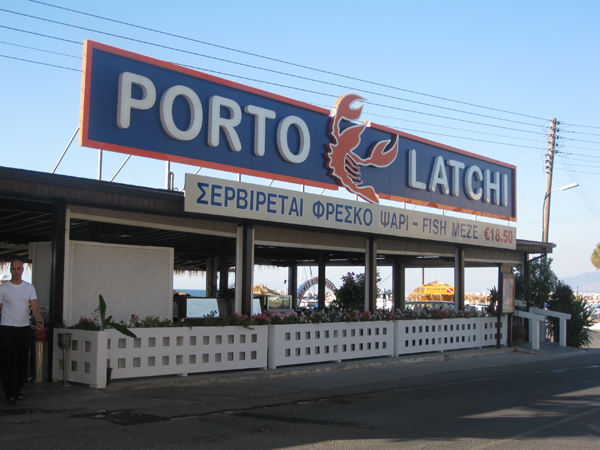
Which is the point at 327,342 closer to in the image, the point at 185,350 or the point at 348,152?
the point at 185,350

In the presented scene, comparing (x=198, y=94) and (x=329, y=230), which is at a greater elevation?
(x=198, y=94)

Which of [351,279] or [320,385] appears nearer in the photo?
[320,385]

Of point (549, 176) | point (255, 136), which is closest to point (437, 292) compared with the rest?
point (549, 176)

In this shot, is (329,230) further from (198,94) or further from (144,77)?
(144,77)

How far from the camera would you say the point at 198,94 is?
14047 mm

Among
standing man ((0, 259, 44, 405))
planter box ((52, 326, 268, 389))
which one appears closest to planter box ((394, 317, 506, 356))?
planter box ((52, 326, 268, 389))

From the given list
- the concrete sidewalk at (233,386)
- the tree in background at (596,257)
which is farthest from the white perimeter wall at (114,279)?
the tree in background at (596,257)

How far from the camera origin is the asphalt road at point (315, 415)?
664 cm

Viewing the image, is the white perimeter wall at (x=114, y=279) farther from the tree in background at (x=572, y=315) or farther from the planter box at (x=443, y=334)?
the tree in background at (x=572, y=315)

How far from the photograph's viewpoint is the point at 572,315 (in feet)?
72.7

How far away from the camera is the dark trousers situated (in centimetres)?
821

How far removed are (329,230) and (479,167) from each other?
30.0ft

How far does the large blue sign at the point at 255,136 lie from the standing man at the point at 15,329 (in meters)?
4.42

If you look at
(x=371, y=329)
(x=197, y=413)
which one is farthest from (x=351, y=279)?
(x=197, y=413)
